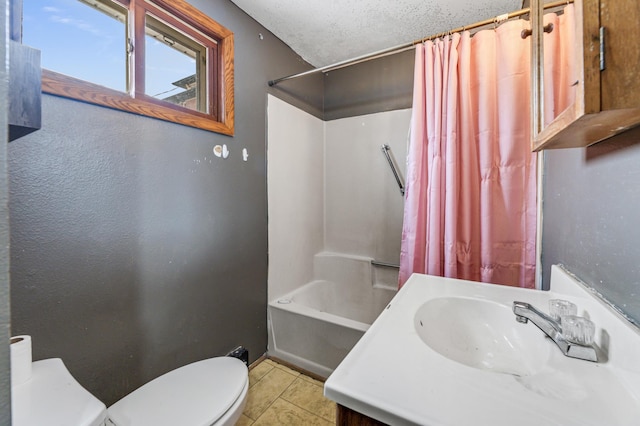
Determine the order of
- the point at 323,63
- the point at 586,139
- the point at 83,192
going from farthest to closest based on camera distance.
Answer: the point at 323,63
the point at 83,192
the point at 586,139

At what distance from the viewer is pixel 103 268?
40.1 inches

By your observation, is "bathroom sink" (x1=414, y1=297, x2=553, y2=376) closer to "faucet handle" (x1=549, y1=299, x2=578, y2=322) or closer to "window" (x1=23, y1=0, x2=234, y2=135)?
"faucet handle" (x1=549, y1=299, x2=578, y2=322)

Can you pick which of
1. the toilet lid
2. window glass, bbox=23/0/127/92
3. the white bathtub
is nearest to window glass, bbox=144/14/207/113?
window glass, bbox=23/0/127/92

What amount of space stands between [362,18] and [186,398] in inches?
85.1

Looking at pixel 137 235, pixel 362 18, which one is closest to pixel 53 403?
pixel 137 235

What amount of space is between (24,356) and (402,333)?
108cm

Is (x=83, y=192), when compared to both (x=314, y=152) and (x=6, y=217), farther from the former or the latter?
(x=314, y=152)

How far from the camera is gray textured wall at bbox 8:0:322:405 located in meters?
0.88

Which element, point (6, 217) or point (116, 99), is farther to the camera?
point (116, 99)

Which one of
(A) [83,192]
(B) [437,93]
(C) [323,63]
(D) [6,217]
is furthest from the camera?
(C) [323,63]

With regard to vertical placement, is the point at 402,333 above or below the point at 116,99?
below

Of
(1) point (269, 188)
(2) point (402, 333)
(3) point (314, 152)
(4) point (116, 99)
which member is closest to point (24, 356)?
(4) point (116, 99)

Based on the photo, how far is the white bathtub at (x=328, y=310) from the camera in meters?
1.54

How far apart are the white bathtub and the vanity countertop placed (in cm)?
88
